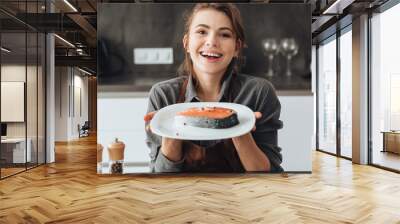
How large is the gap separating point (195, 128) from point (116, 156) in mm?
1303

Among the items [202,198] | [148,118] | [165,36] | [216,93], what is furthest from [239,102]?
[202,198]

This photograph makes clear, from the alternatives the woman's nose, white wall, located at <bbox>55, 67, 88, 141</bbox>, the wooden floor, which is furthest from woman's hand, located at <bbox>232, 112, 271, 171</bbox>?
white wall, located at <bbox>55, 67, 88, 141</bbox>

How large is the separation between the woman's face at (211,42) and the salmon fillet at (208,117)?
61cm

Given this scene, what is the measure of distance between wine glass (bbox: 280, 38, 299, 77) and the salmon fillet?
43.9 inches

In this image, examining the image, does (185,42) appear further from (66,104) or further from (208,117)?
(66,104)

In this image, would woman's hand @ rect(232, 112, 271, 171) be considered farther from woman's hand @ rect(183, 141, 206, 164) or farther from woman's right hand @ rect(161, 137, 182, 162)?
woman's right hand @ rect(161, 137, 182, 162)

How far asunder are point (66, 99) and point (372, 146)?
11.3 meters

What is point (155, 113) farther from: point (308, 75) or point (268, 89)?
point (308, 75)

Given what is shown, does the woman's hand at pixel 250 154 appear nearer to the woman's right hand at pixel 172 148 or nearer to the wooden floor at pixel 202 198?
the wooden floor at pixel 202 198

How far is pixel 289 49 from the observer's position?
584 centimetres

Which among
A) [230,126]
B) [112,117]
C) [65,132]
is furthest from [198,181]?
[65,132]

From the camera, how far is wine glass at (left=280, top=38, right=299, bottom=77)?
5814 mm

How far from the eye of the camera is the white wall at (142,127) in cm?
572

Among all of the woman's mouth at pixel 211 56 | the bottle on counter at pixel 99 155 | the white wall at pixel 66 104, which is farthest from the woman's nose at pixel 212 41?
the white wall at pixel 66 104
